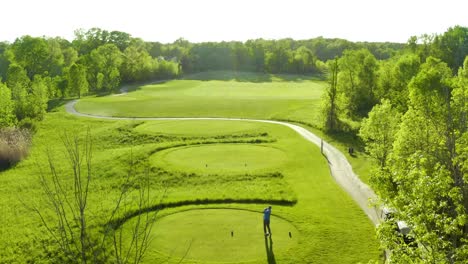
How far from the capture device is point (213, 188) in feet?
135

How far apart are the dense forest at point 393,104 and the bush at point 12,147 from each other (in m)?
0.25

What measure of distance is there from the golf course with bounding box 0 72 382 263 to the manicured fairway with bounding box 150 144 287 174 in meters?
0.13

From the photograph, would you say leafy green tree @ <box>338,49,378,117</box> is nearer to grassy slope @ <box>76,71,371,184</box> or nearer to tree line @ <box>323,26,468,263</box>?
tree line @ <box>323,26,468,263</box>

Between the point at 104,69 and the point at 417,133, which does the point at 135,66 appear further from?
the point at 417,133

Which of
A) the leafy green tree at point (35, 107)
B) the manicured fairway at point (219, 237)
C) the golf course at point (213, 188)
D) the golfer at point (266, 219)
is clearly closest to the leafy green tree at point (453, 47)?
the golf course at point (213, 188)

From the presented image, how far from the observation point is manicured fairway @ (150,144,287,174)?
47.9m

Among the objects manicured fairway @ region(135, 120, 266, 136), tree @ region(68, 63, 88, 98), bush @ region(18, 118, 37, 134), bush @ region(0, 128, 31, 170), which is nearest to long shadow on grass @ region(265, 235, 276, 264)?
bush @ region(0, 128, 31, 170)

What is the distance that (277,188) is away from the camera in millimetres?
40969

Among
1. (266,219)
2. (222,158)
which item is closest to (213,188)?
(222,158)

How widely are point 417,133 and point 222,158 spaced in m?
25.4

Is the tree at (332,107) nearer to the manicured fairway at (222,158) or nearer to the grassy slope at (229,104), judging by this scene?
the grassy slope at (229,104)

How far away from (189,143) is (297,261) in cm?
3770

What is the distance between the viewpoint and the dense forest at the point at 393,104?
53.3ft

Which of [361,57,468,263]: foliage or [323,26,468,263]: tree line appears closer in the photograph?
[361,57,468,263]: foliage
